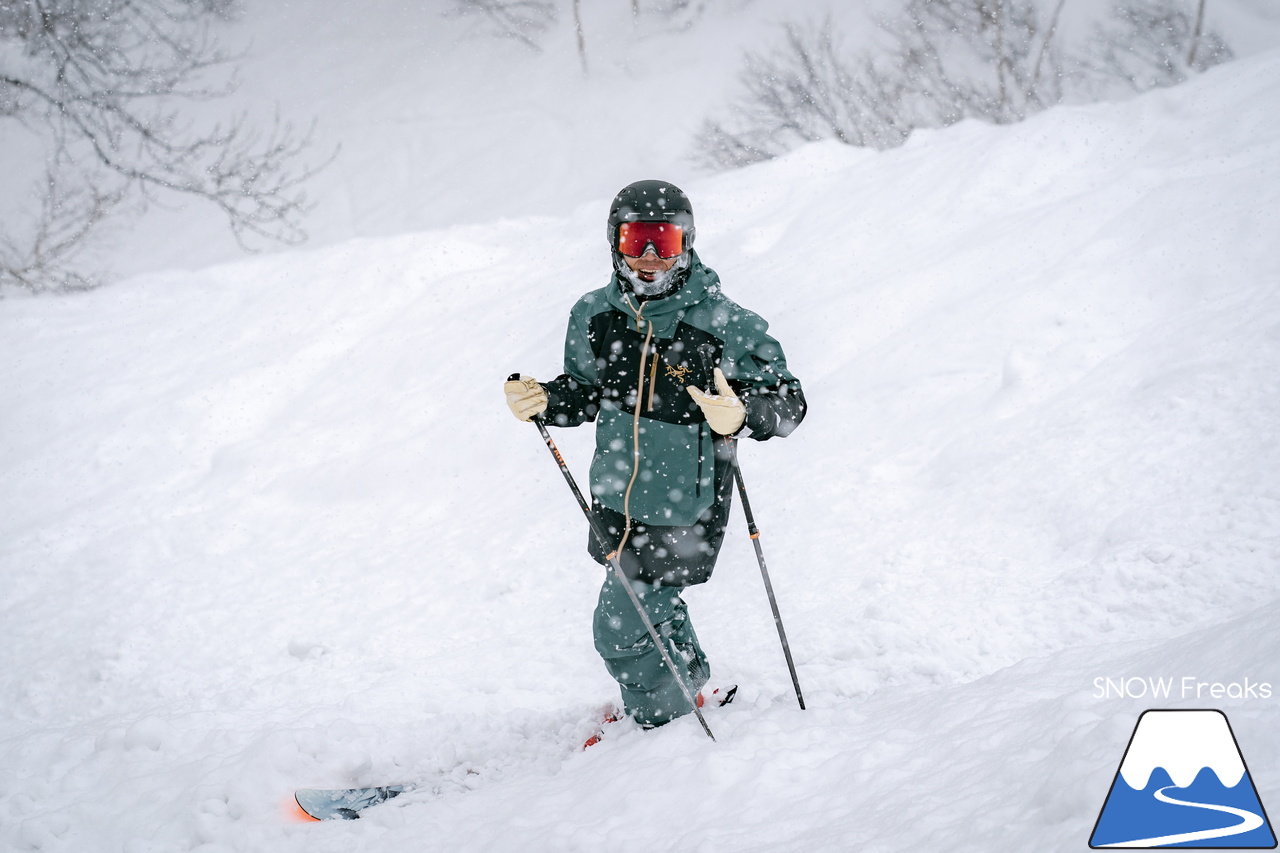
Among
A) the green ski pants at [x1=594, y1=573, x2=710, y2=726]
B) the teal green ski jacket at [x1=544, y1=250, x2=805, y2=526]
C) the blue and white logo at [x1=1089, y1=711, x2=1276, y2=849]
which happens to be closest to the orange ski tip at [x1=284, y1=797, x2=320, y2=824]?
the green ski pants at [x1=594, y1=573, x2=710, y2=726]

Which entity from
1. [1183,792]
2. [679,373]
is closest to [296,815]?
[679,373]

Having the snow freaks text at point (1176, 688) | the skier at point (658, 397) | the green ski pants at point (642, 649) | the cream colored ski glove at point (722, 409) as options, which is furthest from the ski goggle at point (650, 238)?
the snow freaks text at point (1176, 688)

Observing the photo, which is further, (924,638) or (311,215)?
(311,215)

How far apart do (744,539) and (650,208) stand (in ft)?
8.86

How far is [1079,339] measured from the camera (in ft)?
16.7

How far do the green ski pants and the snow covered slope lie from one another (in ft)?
0.52

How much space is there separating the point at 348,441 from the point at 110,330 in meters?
4.46

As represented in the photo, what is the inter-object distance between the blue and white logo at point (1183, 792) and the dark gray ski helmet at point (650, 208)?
1976 millimetres

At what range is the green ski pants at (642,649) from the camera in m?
2.94

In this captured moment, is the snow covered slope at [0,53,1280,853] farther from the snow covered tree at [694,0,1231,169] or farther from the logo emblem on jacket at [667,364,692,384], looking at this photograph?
the snow covered tree at [694,0,1231,169]

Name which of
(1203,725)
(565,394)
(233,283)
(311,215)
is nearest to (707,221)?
(233,283)

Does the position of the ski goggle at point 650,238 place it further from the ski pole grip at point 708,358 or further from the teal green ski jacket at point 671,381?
the ski pole grip at point 708,358

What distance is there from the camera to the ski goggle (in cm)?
265

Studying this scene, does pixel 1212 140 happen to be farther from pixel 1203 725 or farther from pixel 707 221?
pixel 1203 725
